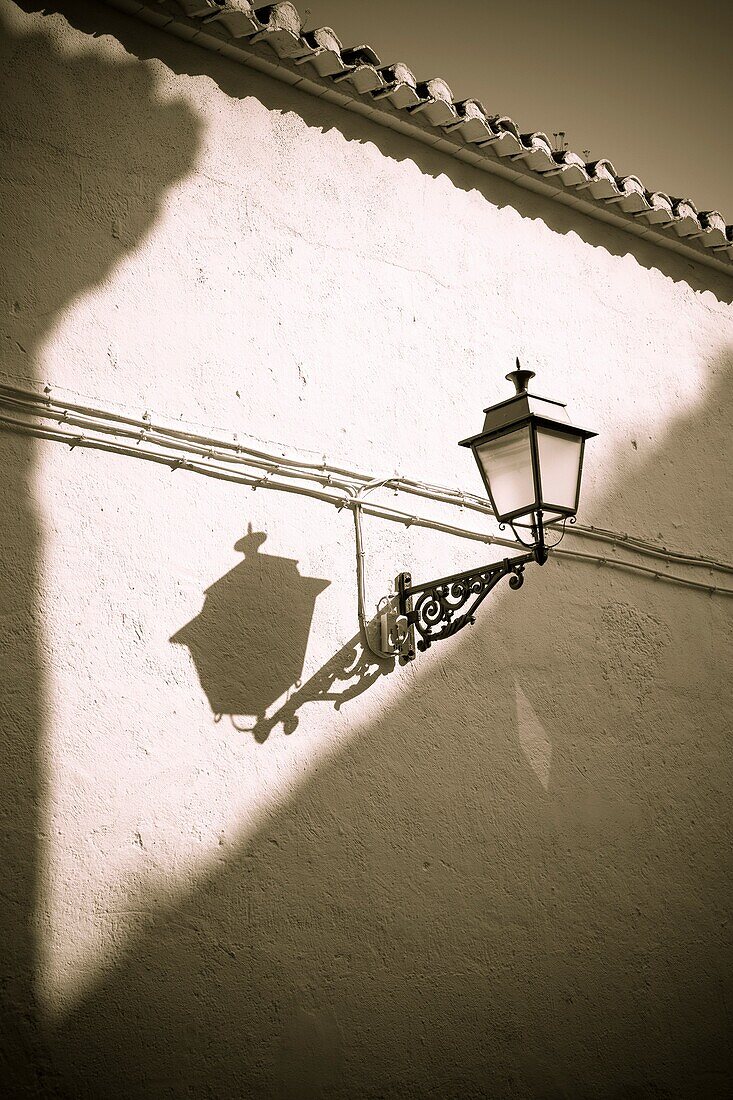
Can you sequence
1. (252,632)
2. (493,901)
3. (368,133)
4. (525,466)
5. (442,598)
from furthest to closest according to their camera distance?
(368,133) < (493,901) < (442,598) < (252,632) < (525,466)

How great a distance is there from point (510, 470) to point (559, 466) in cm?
16

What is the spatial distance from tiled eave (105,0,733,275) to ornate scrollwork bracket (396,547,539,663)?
203cm

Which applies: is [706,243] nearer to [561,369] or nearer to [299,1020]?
[561,369]

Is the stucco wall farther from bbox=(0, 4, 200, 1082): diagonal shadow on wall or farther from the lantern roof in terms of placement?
the lantern roof

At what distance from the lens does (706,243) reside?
17.9ft

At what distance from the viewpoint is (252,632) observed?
351 cm

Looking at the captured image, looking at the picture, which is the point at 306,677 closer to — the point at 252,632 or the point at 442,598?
the point at 252,632

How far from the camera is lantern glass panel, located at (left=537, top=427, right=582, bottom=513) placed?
3279 mm

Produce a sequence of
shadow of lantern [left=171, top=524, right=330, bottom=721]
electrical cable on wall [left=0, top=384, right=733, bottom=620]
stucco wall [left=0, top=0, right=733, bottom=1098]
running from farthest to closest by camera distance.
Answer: shadow of lantern [left=171, top=524, right=330, bottom=721]
electrical cable on wall [left=0, top=384, right=733, bottom=620]
stucco wall [left=0, top=0, right=733, bottom=1098]

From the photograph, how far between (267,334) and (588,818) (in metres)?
2.35

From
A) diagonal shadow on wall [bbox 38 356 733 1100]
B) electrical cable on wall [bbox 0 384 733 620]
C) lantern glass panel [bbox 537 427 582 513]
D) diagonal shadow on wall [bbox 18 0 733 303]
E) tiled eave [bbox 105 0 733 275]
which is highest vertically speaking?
tiled eave [bbox 105 0 733 275]

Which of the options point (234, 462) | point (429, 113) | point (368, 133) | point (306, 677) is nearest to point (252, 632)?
point (306, 677)

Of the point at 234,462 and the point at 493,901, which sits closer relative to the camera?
the point at 234,462

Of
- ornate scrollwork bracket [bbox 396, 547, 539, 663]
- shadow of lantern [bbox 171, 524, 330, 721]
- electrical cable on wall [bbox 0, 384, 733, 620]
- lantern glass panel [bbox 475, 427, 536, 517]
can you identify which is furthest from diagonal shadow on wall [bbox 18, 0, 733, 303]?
ornate scrollwork bracket [bbox 396, 547, 539, 663]
